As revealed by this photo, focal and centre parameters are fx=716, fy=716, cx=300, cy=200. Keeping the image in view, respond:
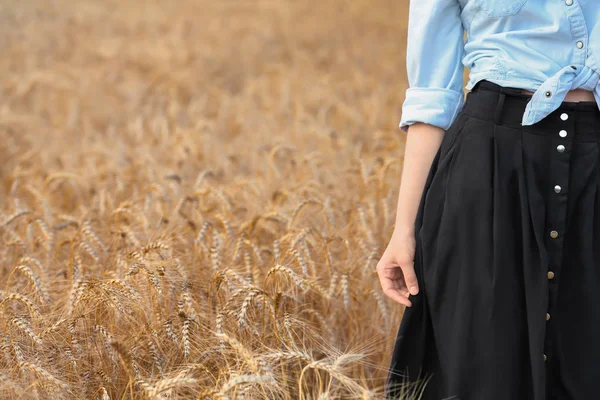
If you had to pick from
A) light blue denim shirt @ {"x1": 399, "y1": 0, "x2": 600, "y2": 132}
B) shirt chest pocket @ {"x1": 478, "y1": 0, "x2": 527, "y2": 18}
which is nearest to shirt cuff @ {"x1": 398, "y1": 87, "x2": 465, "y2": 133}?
light blue denim shirt @ {"x1": 399, "y1": 0, "x2": 600, "y2": 132}

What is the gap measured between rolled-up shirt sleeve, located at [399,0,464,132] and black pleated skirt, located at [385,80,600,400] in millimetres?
43

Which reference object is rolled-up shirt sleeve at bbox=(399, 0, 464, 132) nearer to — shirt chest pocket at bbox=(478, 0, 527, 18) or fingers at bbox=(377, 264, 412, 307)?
shirt chest pocket at bbox=(478, 0, 527, 18)

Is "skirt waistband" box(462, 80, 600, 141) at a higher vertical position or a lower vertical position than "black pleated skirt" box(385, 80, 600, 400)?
higher

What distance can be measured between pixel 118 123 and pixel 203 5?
15.5 ft

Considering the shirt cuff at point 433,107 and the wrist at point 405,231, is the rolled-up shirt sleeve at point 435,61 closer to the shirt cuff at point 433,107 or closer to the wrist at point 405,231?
the shirt cuff at point 433,107

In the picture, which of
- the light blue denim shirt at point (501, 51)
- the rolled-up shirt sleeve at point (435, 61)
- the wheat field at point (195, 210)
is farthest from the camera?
the wheat field at point (195, 210)

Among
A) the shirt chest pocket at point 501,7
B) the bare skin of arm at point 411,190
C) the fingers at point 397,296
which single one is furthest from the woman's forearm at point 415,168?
the shirt chest pocket at point 501,7

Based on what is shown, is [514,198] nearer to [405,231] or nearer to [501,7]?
[405,231]

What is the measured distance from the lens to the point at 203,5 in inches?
364

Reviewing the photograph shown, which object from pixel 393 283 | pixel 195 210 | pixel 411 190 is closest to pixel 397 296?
pixel 393 283

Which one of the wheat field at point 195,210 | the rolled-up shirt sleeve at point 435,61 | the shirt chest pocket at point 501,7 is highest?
the shirt chest pocket at point 501,7

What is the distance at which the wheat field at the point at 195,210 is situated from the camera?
5.47 ft

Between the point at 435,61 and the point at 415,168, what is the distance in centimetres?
21

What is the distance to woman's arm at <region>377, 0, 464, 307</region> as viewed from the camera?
134 cm
